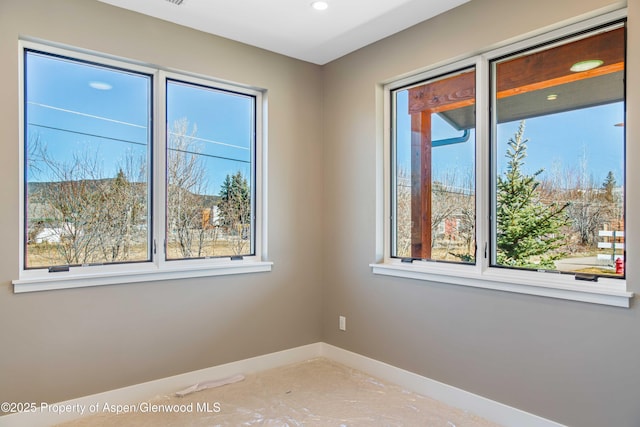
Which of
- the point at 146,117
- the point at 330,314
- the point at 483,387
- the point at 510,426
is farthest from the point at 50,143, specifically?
the point at 510,426

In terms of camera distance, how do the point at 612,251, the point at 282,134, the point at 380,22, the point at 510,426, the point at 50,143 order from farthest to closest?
the point at 282,134
the point at 380,22
the point at 50,143
the point at 510,426
the point at 612,251

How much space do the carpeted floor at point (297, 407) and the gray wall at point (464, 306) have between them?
10.0 inches

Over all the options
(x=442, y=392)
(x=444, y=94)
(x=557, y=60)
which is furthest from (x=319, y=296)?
(x=557, y=60)

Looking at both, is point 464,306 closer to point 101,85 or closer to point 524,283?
point 524,283

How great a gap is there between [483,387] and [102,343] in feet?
8.25

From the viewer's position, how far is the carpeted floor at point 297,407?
2594 mm

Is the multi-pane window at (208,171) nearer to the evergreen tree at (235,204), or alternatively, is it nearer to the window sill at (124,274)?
the evergreen tree at (235,204)

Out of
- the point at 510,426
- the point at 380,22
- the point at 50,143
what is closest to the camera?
the point at 510,426

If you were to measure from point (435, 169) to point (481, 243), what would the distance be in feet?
2.30

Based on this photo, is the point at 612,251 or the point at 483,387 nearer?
the point at 612,251

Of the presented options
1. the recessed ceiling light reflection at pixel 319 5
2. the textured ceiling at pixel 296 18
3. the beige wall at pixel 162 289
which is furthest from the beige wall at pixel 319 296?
the recessed ceiling light reflection at pixel 319 5

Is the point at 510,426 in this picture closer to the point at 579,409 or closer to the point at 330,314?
the point at 579,409

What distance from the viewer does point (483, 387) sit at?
2.65 m

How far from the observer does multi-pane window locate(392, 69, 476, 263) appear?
2906 millimetres
